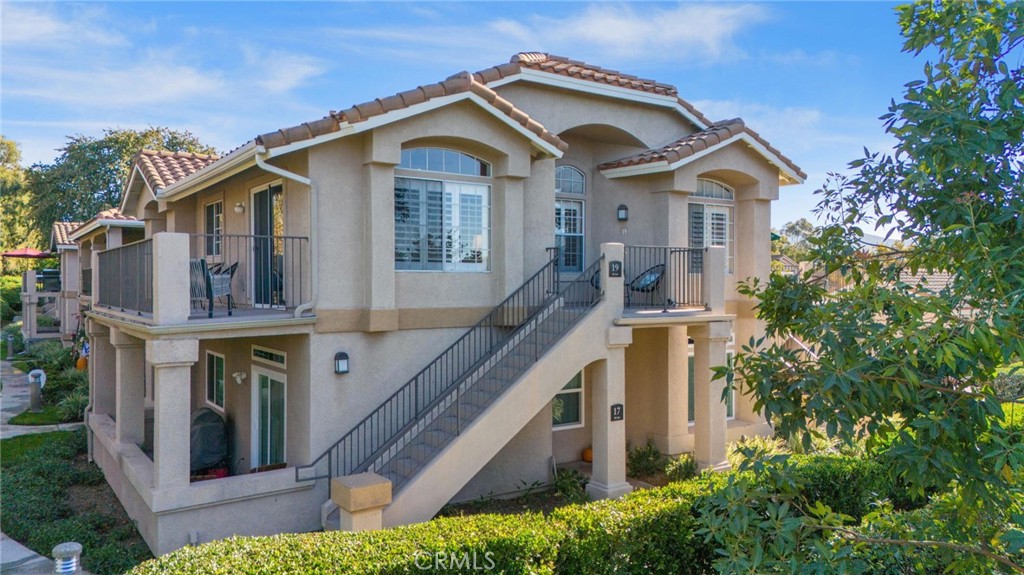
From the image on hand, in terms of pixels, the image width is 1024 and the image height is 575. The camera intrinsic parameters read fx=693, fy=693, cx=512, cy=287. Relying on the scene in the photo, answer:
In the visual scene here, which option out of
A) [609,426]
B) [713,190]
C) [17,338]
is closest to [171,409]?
[609,426]

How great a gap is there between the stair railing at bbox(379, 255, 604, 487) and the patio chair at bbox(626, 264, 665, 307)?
5.96ft

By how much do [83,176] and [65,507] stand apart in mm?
34193

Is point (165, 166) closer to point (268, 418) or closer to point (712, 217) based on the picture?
point (268, 418)

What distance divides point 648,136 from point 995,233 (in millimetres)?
11298

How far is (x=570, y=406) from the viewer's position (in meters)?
14.6

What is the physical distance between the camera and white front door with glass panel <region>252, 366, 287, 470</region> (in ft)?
39.8

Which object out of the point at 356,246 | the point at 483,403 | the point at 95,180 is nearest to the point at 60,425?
the point at 356,246

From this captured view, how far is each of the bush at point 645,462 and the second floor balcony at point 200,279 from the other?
7289mm

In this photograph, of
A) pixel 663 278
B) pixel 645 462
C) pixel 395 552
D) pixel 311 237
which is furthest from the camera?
pixel 663 278

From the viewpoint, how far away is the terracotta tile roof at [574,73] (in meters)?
13.4

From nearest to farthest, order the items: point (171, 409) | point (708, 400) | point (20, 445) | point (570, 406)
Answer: point (171, 409) → point (708, 400) → point (570, 406) → point (20, 445)

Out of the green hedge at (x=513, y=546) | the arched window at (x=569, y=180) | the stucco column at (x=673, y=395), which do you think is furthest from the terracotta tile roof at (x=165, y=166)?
the stucco column at (x=673, y=395)

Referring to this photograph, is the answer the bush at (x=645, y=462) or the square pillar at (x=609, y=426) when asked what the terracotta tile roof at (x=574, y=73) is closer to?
the square pillar at (x=609, y=426)

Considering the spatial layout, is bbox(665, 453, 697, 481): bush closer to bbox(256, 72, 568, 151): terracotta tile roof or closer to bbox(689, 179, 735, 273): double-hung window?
bbox(689, 179, 735, 273): double-hung window
